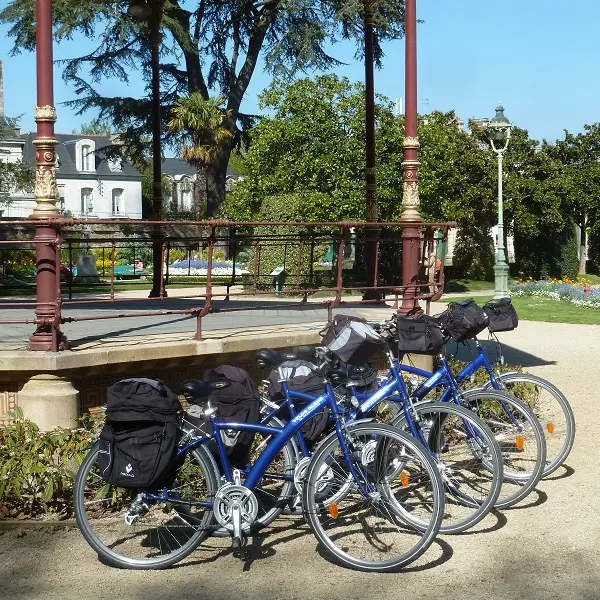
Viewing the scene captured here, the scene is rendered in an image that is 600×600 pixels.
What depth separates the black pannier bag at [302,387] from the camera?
596 cm

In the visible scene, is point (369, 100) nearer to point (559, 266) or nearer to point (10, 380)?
point (10, 380)

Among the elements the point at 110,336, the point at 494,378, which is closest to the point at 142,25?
the point at 110,336

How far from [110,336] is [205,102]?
96.9ft

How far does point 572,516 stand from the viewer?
6.60 m

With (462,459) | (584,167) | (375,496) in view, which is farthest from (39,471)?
(584,167)

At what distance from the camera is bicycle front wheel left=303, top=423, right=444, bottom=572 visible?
543 centimetres

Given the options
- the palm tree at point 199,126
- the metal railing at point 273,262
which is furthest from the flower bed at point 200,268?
the palm tree at point 199,126

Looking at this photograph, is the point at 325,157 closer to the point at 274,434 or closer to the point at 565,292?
the point at 565,292

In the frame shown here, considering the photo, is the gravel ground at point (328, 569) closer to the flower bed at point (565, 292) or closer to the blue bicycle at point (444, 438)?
the blue bicycle at point (444, 438)

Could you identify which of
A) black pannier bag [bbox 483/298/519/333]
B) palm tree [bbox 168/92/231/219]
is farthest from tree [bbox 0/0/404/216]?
black pannier bag [bbox 483/298/519/333]

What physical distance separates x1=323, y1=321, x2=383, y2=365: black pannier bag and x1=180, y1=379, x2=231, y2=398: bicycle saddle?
2.30 feet

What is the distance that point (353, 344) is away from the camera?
19.2ft

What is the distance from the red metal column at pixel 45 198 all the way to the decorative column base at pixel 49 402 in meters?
0.29

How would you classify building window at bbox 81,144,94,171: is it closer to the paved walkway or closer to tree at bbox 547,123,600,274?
tree at bbox 547,123,600,274
